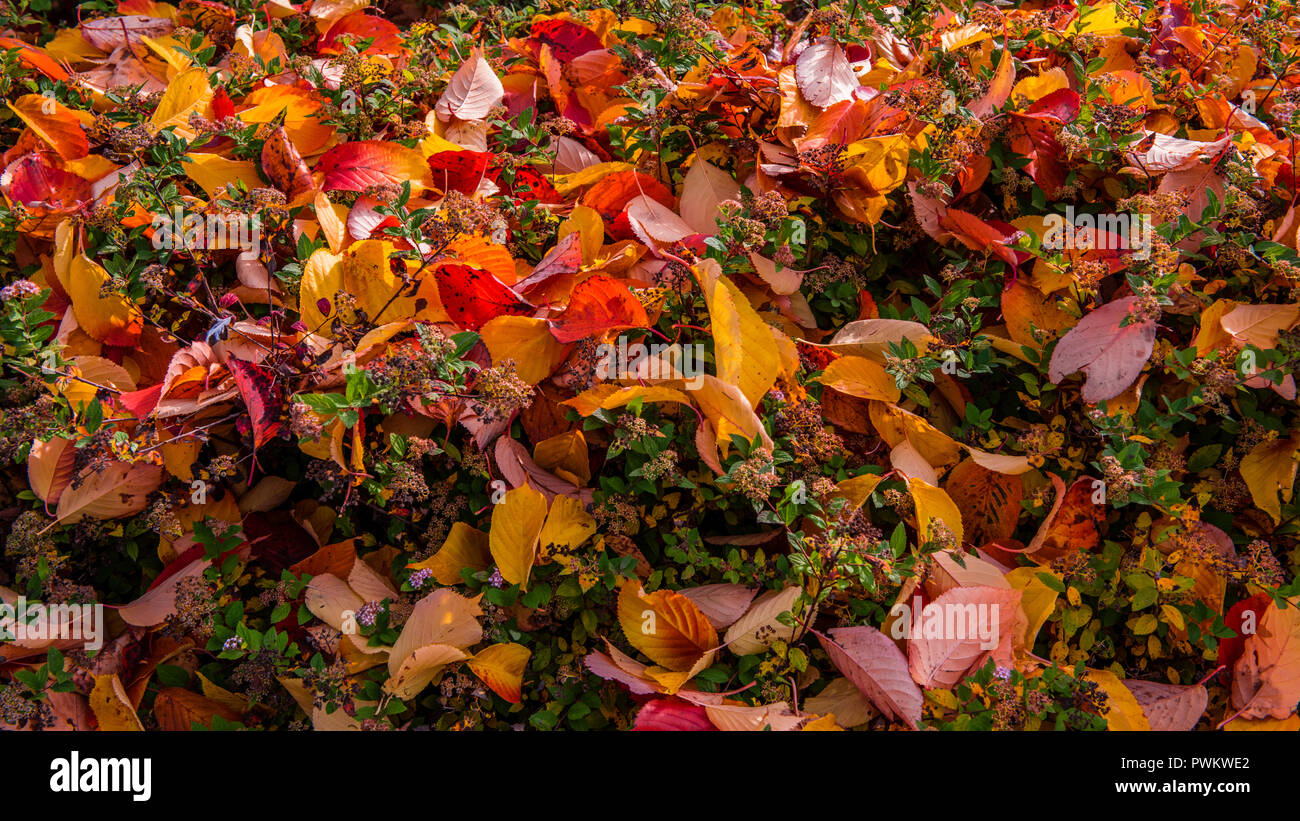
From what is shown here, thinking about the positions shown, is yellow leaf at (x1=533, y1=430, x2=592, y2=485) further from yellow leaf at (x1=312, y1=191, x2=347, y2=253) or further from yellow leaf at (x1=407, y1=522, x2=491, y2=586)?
yellow leaf at (x1=312, y1=191, x2=347, y2=253)

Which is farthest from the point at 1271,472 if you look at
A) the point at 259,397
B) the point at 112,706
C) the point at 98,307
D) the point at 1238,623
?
the point at 98,307

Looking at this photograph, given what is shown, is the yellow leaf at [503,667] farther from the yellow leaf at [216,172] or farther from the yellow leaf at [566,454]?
the yellow leaf at [216,172]

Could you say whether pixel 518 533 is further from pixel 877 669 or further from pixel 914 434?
pixel 914 434

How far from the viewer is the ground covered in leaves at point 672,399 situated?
1357 mm

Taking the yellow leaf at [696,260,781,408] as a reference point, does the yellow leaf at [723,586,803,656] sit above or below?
below

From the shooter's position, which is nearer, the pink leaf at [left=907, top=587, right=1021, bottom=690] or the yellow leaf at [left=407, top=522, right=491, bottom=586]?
the pink leaf at [left=907, top=587, right=1021, bottom=690]

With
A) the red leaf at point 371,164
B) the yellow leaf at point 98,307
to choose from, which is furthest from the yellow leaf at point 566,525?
the yellow leaf at point 98,307

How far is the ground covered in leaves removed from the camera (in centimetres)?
136

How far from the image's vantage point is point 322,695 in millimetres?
1330

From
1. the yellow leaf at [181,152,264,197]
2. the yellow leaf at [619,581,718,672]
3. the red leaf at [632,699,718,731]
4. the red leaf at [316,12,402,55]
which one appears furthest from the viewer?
the red leaf at [316,12,402,55]

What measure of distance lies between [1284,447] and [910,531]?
658 mm

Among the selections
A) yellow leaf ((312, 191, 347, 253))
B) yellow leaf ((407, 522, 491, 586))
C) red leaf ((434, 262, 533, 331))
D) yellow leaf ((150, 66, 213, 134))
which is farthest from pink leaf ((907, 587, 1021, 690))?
yellow leaf ((150, 66, 213, 134))

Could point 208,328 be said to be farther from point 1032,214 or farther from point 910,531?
point 1032,214
